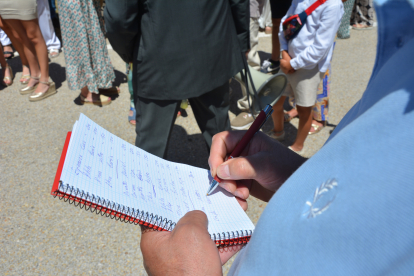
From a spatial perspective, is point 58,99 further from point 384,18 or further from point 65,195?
point 384,18

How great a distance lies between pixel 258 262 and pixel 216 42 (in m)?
1.70

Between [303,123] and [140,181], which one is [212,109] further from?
[140,181]

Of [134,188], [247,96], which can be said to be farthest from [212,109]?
[134,188]

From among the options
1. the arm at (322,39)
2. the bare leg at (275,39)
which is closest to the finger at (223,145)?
the arm at (322,39)

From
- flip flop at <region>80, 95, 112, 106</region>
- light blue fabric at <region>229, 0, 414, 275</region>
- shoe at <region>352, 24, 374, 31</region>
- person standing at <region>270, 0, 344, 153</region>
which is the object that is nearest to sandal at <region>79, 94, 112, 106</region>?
flip flop at <region>80, 95, 112, 106</region>

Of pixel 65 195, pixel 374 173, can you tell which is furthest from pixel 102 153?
pixel 374 173

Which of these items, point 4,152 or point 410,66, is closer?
point 410,66

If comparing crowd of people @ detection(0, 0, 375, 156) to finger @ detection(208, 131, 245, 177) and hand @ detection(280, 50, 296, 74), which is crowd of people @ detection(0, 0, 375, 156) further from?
finger @ detection(208, 131, 245, 177)

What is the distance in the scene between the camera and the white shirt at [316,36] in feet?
7.34

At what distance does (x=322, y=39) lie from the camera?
2.30 metres

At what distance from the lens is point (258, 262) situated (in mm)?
528

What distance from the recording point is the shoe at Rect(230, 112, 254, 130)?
3449 millimetres

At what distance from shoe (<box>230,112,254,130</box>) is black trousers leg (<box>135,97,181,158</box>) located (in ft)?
4.58

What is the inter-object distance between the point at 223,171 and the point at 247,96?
1527mm
